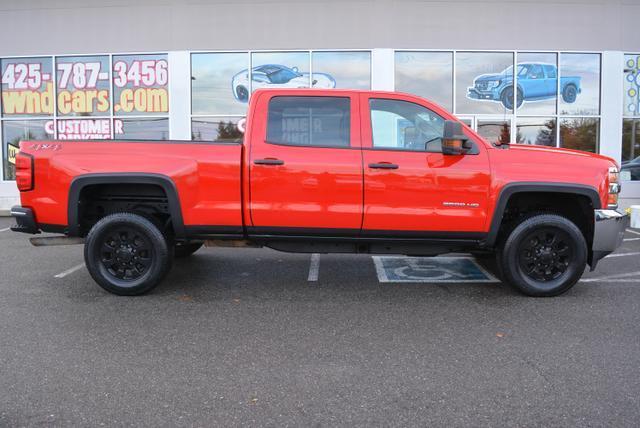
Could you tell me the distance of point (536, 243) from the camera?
5.40 metres

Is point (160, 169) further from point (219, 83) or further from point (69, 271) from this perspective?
point (219, 83)

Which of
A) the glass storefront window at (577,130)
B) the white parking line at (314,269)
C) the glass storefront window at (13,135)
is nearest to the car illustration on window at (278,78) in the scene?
the glass storefront window at (13,135)

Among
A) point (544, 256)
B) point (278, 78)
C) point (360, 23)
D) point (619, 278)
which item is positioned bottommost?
point (619, 278)

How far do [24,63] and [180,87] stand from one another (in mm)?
4218

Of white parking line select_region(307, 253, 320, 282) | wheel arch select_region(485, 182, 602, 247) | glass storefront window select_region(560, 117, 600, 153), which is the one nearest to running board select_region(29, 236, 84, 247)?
white parking line select_region(307, 253, 320, 282)

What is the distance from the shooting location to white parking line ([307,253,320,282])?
6266 millimetres

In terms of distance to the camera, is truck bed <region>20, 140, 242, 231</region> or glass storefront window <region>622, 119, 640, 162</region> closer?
truck bed <region>20, 140, 242, 231</region>

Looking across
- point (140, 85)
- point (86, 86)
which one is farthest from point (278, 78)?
point (86, 86)

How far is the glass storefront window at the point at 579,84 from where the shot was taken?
1355cm

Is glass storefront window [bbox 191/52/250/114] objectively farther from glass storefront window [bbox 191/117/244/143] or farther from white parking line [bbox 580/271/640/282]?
white parking line [bbox 580/271/640/282]

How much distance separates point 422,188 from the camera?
514 centimetres

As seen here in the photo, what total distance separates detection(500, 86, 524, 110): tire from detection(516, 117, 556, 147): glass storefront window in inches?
15.7

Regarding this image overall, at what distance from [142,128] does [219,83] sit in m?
2.35

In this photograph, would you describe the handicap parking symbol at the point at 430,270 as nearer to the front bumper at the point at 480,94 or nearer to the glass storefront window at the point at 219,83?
the front bumper at the point at 480,94
